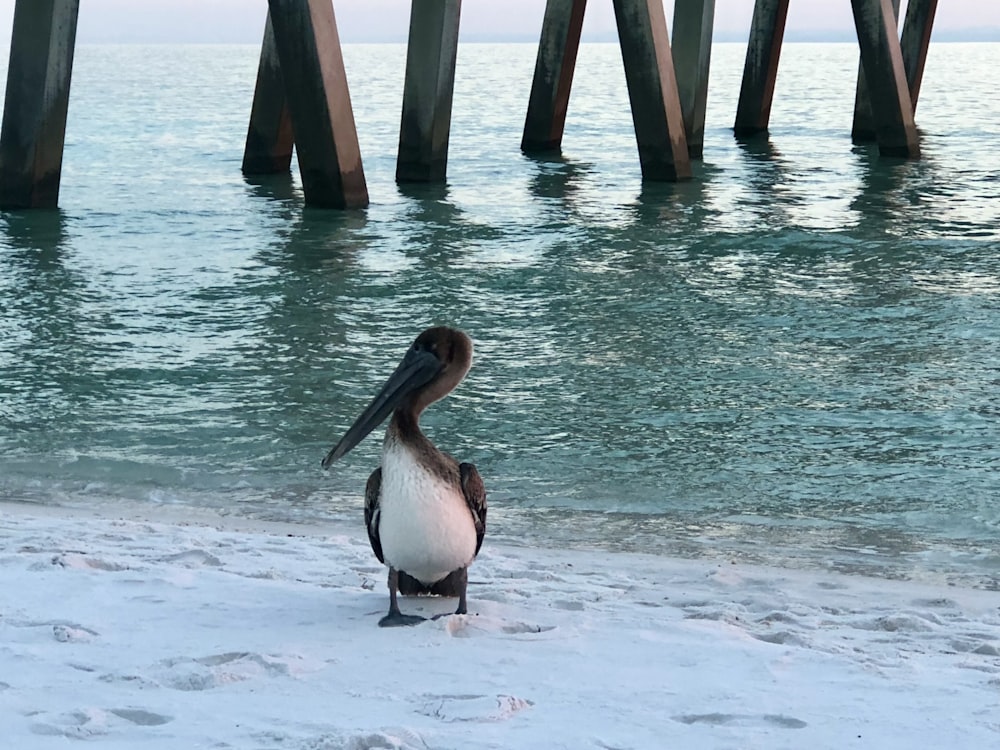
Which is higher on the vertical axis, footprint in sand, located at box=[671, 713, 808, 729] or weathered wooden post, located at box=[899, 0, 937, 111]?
weathered wooden post, located at box=[899, 0, 937, 111]

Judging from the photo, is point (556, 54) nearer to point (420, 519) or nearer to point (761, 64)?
point (761, 64)

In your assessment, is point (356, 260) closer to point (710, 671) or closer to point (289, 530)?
point (289, 530)

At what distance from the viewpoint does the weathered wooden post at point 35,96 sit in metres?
14.4

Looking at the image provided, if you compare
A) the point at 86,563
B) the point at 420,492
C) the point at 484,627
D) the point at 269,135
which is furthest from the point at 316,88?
the point at 484,627

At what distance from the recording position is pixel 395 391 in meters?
4.47

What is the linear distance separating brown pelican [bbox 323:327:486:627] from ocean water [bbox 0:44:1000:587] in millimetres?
1611

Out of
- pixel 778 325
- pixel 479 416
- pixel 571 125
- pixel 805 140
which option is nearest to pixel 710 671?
pixel 479 416

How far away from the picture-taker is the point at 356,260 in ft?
43.3

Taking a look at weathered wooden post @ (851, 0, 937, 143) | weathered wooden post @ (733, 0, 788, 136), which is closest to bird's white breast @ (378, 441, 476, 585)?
weathered wooden post @ (733, 0, 788, 136)

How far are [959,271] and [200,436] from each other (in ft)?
25.0

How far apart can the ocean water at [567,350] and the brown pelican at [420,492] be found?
1.61 metres

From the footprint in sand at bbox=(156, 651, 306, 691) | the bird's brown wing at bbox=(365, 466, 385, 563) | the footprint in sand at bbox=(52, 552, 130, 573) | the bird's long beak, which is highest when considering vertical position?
the bird's long beak

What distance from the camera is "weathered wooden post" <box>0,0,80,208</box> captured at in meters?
14.4

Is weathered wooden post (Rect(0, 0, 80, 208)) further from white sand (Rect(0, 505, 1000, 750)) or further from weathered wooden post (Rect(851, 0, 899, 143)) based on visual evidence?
weathered wooden post (Rect(851, 0, 899, 143))
